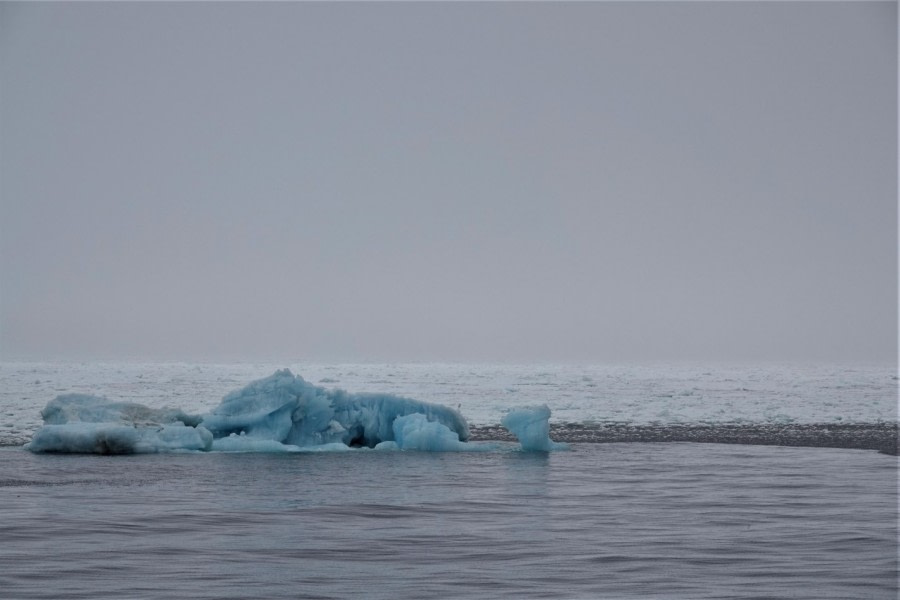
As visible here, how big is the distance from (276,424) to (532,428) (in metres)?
6.12

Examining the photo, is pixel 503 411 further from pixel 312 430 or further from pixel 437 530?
pixel 437 530

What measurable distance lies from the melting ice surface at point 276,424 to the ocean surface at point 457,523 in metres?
0.84

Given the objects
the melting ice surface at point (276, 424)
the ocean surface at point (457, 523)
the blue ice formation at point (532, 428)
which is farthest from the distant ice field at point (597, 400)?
the ocean surface at point (457, 523)

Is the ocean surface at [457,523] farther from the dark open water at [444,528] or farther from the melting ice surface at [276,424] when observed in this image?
the melting ice surface at [276,424]

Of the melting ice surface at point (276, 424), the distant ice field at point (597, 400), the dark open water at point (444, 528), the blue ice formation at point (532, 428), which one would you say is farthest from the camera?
the distant ice field at point (597, 400)

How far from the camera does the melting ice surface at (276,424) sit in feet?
75.4

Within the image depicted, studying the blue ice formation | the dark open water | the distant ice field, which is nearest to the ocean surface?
the dark open water

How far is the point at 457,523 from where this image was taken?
45.5ft

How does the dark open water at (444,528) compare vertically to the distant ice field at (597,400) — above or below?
below

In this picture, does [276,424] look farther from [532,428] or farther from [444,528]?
[444,528]

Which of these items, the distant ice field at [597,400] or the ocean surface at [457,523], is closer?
the ocean surface at [457,523]

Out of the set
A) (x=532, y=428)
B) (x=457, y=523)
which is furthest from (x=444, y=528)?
(x=532, y=428)

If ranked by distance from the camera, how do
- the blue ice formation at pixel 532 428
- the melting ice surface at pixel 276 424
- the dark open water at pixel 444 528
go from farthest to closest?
the blue ice formation at pixel 532 428 < the melting ice surface at pixel 276 424 < the dark open water at pixel 444 528

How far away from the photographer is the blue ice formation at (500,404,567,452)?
23375 mm
